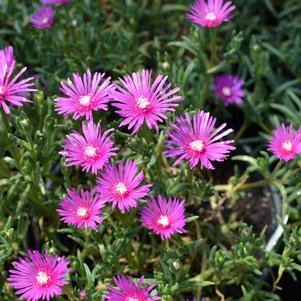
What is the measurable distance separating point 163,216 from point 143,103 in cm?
23

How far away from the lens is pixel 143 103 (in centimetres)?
116

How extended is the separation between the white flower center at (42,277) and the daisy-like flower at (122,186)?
0.18m

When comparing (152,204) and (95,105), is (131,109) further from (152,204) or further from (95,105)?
(152,204)

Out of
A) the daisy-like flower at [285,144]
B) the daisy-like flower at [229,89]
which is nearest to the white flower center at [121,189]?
the daisy-like flower at [285,144]

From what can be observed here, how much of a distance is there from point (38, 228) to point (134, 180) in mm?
503

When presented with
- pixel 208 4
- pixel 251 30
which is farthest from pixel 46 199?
pixel 251 30

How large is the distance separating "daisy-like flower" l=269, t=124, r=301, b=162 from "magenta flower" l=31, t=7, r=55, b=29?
2.47ft

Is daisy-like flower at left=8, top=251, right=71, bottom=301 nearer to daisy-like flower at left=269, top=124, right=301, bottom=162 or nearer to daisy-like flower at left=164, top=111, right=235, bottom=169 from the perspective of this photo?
daisy-like flower at left=164, top=111, right=235, bottom=169

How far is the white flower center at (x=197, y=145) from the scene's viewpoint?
46.6 inches

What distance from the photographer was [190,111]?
125 cm

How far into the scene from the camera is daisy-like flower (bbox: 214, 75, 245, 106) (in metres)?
1.74

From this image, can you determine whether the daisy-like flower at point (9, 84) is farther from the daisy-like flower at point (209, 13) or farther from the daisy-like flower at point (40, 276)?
the daisy-like flower at point (209, 13)

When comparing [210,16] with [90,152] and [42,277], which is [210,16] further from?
[42,277]

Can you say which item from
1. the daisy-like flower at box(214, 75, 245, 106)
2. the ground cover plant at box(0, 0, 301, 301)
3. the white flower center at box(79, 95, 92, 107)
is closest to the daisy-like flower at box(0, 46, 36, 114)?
the ground cover plant at box(0, 0, 301, 301)
